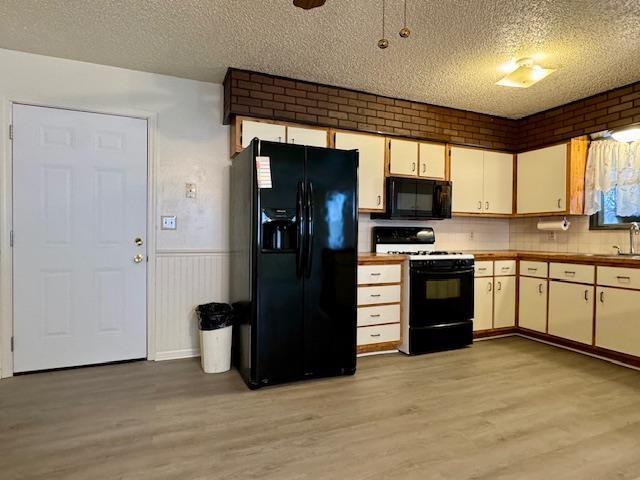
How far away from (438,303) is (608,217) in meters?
2.03

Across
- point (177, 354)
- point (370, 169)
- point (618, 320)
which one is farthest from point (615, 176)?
point (177, 354)

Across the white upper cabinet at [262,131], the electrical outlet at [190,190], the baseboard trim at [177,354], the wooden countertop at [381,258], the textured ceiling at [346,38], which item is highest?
the textured ceiling at [346,38]

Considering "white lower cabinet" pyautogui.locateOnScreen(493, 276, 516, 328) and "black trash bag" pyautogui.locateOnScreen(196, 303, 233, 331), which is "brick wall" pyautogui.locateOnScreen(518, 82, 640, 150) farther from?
"black trash bag" pyautogui.locateOnScreen(196, 303, 233, 331)

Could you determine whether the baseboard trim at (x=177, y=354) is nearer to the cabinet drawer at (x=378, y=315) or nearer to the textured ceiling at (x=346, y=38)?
the cabinet drawer at (x=378, y=315)

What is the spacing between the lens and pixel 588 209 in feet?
12.8

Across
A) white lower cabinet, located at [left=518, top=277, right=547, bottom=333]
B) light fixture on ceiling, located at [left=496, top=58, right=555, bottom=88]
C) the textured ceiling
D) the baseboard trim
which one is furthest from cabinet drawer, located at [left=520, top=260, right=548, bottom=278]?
the baseboard trim

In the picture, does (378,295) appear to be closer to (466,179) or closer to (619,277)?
(466,179)

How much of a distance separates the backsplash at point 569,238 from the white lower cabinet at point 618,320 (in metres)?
0.76

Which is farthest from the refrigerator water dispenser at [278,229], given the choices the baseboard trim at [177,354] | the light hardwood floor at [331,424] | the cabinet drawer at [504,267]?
the cabinet drawer at [504,267]

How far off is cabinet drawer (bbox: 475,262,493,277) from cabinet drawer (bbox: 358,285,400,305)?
3.32ft

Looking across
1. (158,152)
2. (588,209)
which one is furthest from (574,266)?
(158,152)

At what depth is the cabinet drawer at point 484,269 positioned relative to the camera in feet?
13.0

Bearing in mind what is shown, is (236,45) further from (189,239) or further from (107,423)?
(107,423)

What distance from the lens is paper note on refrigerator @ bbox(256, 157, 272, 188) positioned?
266 centimetres
